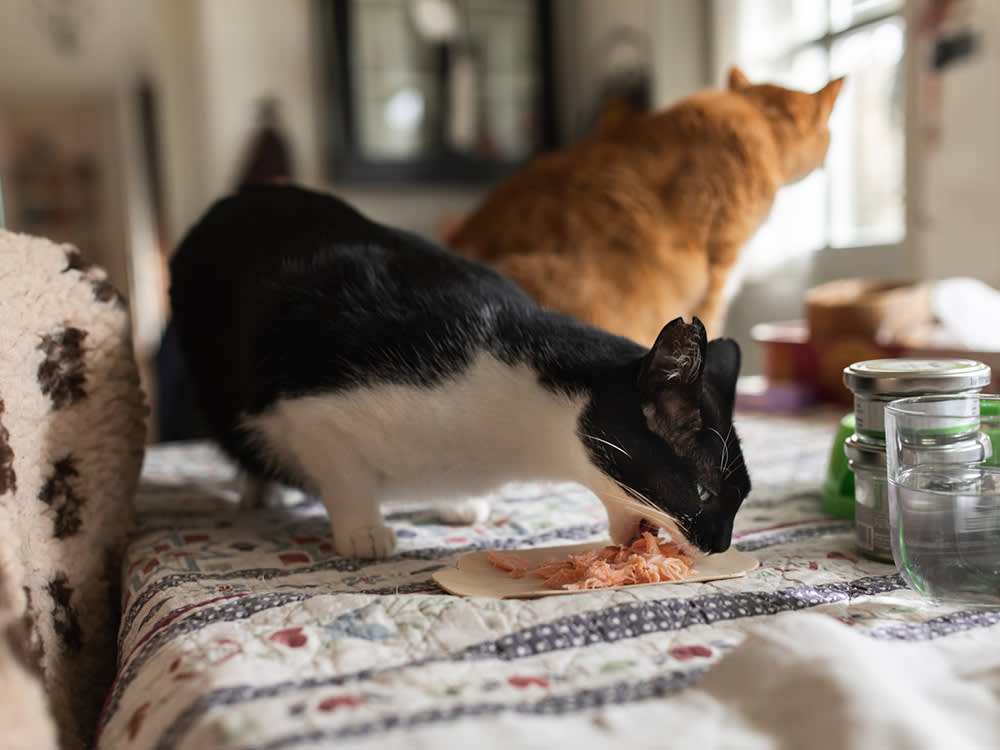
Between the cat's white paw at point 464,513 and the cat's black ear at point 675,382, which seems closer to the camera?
the cat's black ear at point 675,382

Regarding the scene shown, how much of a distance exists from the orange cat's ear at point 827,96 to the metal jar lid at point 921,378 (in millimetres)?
746

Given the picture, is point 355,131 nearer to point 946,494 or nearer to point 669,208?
point 669,208

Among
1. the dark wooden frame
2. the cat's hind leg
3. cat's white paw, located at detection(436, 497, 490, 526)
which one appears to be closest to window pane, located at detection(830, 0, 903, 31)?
the dark wooden frame

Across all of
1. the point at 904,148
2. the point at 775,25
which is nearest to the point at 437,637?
the point at 904,148

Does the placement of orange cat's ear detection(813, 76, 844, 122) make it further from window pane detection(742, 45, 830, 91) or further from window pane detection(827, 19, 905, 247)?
window pane detection(742, 45, 830, 91)

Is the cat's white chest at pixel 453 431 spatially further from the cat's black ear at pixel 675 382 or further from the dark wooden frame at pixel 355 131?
the dark wooden frame at pixel 355 131

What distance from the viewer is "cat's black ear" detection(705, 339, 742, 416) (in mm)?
852

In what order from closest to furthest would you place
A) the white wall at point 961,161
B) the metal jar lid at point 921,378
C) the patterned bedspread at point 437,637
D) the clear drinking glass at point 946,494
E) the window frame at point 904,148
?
1. the patterned bedspread at point 437,637
2. the clear drinking glass at point 946,494
3. the metal jar lid at point 921,378
4. the white wall at point 961,161
5. the window frame at point 904,148

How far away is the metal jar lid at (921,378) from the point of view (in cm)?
81

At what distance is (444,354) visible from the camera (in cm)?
86

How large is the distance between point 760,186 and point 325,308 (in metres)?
0.87

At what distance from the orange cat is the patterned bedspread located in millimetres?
507

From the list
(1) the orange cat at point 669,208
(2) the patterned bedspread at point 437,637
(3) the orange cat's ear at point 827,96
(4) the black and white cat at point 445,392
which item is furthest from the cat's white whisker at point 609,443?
(3) the orange cat's ear at point 827,96

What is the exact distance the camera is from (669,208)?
4.78 feet
